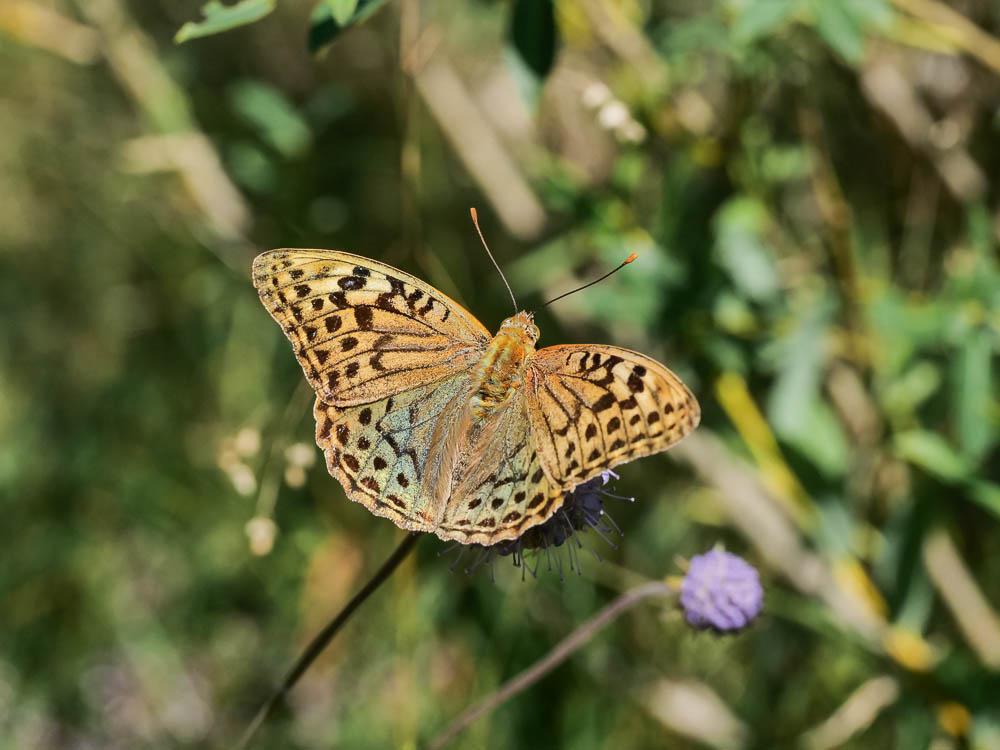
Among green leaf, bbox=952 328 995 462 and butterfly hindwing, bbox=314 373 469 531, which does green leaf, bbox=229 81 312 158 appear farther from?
green leaf, bbox=952 328 995 462

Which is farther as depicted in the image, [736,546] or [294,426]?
[736,546]

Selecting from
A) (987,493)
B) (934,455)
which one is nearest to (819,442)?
(934,455)

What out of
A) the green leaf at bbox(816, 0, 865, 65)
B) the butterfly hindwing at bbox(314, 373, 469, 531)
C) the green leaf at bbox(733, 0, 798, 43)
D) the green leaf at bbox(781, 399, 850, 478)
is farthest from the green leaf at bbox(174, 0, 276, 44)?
the green leaf at bbox(781, 399, 850, 478)

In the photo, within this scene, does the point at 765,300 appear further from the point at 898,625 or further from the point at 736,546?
the point at 736,546

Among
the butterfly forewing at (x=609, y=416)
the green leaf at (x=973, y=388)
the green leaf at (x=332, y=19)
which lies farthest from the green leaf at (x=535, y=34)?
the green leaf at (x=973, y=388)

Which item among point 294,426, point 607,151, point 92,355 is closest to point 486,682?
point 294,426

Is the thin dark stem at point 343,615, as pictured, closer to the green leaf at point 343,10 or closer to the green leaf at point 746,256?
the green leaf at point 343,10

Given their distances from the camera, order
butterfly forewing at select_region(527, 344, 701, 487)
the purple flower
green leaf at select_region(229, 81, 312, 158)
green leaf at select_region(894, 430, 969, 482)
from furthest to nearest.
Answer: green leaf at select_region(229, 81, 312, 158), green leaf at select_region(894, 430, 969, 482), the purple flower, butterfly forewing at select_region(527, 344, 701, 487)

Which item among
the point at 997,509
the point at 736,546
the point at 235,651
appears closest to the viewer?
the point at 997,509
